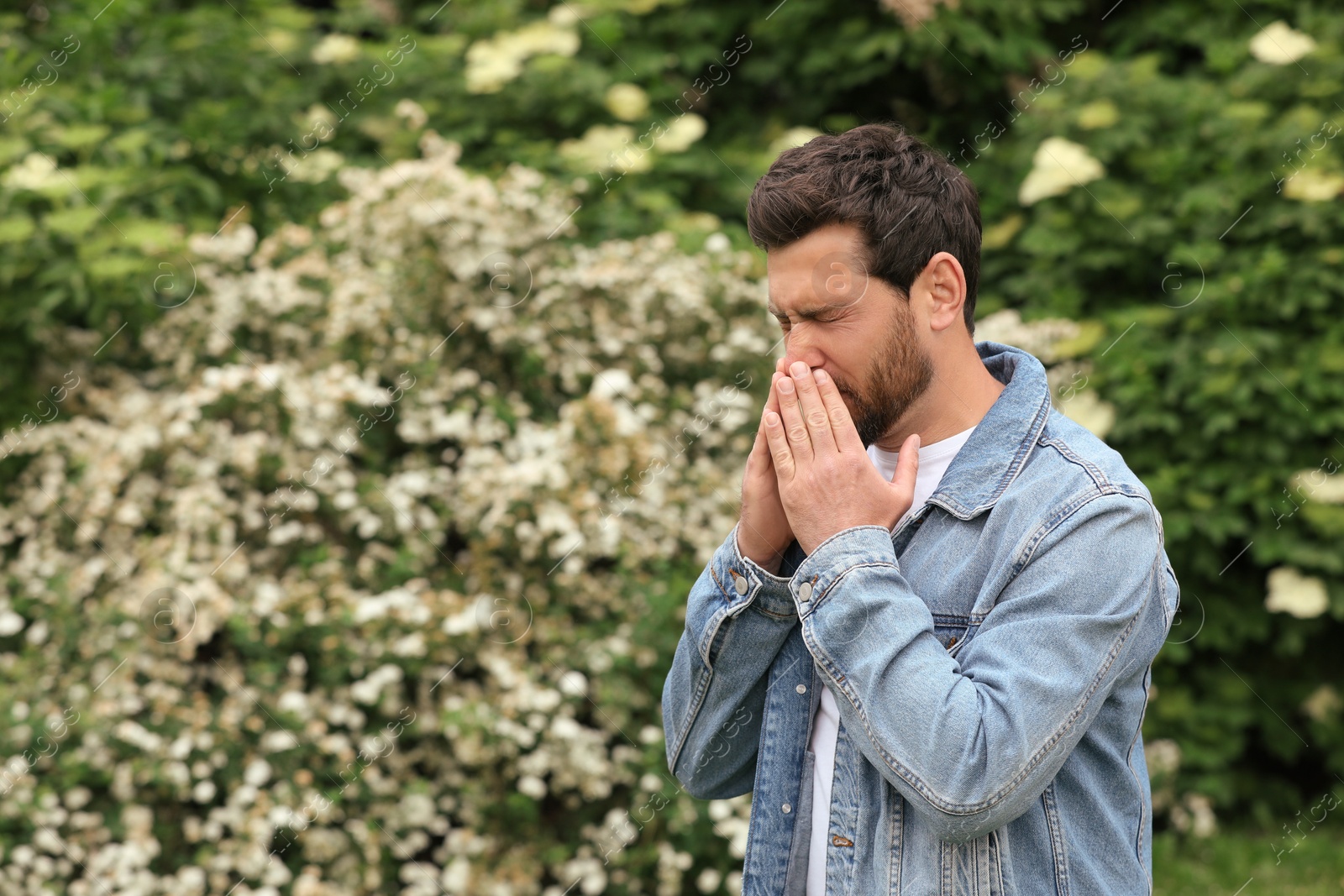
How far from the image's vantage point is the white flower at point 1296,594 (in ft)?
12.8

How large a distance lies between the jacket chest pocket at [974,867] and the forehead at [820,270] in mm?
751

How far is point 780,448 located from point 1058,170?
10.7 ft

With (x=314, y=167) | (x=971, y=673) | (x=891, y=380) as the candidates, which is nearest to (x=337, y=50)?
(x=314, y=167)

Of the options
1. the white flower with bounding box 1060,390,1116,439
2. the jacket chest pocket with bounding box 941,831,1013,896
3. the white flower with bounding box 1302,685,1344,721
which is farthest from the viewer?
the white flower with bounding box 1302,685,1344,721

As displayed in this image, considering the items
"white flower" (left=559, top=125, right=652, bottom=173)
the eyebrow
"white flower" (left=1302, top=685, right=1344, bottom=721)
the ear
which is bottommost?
"white flower" (left=1302, top=685, right=1344, bottom=721)

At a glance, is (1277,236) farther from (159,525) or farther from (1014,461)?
(159,525)

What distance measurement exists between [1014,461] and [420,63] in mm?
4353

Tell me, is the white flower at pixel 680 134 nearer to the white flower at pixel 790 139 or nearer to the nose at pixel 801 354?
the white flower at pixel 790 139

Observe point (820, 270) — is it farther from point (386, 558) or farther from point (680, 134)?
point (680, 134)

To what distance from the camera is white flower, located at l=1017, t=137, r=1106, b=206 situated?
4238mm

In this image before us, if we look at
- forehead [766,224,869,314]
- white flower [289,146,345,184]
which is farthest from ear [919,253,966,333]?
white flower [289,146,345,184]

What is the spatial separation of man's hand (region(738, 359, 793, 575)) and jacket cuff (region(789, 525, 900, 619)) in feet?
0.58

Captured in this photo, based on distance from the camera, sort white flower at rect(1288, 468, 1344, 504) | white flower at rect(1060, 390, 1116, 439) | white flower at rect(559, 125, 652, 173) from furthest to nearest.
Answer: white flower at rect(559, 125, 652, 173)
white flower at rect(1060, 390, 1116, 439)
white flower at rect(1288, 468, 1344, 504)

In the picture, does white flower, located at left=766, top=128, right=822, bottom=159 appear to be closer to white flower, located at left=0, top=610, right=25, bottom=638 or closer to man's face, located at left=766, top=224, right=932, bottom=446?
man's face, located at left=766, top=224, right=932, bottom=446
